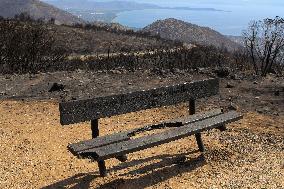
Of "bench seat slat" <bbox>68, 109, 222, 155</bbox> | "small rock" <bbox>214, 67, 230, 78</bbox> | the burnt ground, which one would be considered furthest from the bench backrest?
"small rock" <bbox>214, 67, 230, 78</bbox>

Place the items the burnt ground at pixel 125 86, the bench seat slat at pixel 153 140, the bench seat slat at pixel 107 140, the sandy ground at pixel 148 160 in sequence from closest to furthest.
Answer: the bench seat slat at pixel 153 140 < the bench seat slat at pixel 107 140 < the sandy ground at pixel 148 160 < the burnt ground at pixel 125 86

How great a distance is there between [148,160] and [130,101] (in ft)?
3.31

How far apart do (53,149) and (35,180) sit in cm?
139

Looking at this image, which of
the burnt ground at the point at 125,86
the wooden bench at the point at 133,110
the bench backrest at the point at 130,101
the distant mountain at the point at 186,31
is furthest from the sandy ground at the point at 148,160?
the distant mountain at the point at 186,31

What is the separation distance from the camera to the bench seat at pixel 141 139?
627cm

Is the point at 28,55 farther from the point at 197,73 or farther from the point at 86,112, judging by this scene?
the point at 86,112

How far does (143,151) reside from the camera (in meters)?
8.26

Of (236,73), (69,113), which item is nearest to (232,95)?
(236,73)

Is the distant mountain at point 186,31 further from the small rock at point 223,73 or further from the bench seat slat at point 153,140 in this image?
the bench seat slat at point 153,140

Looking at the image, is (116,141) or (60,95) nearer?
(116,141)

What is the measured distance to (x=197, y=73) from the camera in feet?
47.6

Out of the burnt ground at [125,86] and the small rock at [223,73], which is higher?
the small rock at [223,73]

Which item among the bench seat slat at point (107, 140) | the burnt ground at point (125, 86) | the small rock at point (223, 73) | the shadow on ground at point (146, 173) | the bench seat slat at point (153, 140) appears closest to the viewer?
the bench seat slat at point (153, 140)

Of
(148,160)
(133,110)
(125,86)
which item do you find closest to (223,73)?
(125,86)
